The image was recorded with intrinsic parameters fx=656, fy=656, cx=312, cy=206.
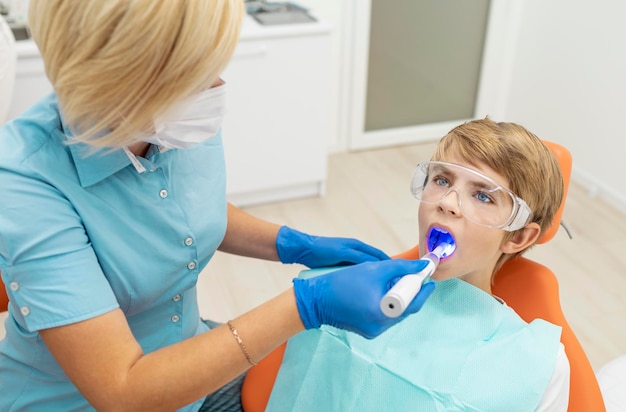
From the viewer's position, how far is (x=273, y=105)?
281 cm

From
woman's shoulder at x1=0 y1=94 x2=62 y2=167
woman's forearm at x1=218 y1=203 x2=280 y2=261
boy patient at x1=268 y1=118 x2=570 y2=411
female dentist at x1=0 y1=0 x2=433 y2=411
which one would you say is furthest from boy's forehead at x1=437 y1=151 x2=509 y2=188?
woman's shoulder at x1=0 y1=94 x2=62 y2=167

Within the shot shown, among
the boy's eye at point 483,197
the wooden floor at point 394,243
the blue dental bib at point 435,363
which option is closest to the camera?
the blue dental bib at point 435,363

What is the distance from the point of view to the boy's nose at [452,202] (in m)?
1.22

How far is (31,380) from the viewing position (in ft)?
3.95

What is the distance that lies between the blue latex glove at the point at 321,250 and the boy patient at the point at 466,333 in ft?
0.49

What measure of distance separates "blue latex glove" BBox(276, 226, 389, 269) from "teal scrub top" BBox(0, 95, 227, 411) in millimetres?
192

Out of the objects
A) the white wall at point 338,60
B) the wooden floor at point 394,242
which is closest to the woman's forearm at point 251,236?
the wooden floor at point 394,242

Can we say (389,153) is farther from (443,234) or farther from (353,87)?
(443,234)

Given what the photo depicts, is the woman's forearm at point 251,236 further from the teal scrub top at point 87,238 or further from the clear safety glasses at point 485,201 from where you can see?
the clear safety glasses at point 485,201

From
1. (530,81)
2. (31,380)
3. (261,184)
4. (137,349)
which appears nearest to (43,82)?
(261,184)

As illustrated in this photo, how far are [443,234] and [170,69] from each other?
60 cm

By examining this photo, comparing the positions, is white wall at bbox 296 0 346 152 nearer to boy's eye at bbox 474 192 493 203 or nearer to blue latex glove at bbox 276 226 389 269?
blue latex glove at bbox 276 226 389 269

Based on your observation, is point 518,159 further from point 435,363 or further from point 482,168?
point 435,363

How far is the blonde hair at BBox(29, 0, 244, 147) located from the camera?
87cm
